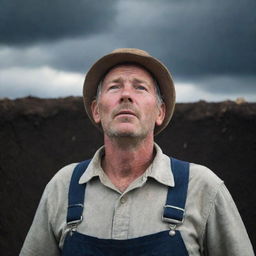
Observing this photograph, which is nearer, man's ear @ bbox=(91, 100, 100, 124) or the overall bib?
the overall bib

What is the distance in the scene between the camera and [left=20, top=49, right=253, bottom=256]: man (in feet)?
8.91

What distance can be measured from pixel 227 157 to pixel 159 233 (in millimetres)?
4912

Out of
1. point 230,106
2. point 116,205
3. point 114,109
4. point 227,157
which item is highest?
point 230,106

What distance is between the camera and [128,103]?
2869mm

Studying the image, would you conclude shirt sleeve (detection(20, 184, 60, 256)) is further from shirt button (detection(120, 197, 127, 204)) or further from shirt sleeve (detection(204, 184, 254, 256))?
shirt sleeve (detection(204, 184, 254, 256))

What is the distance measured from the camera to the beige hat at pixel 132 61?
9.88 feet

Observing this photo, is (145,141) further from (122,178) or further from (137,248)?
(137,248)

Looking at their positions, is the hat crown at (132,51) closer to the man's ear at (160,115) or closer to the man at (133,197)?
the man at (133,197)

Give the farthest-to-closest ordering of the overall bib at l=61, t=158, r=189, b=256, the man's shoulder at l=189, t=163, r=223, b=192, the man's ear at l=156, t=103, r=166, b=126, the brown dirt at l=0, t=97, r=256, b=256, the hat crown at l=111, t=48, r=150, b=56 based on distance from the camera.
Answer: the brown dirt at l=0, t=97, r=256, b=256, the man's ear at l=156, t=103, r=166, b=126, the hat crown at l=111, t=48, r=150, b=56, the man's shoulder at l=189, t=163, r=223, b=192, the overall bib at l=61, t=158, r=189, b=256

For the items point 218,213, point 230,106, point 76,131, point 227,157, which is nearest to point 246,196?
point 227,157

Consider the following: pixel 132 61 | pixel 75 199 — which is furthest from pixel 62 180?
pixel 132 61

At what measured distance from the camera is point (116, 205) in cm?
278

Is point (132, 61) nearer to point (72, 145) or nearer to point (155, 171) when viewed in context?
point (155, 171)

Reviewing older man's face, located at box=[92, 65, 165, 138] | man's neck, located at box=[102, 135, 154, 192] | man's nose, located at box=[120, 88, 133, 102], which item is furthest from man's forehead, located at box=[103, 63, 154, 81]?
man's neck, located at box=[102, 135, 154, 192]
